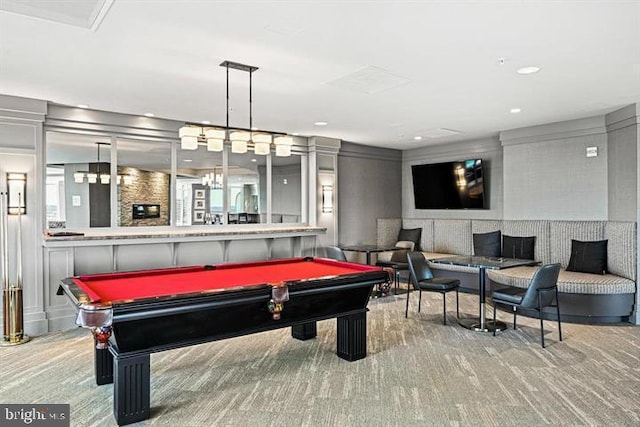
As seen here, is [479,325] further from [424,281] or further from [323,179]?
[323,179]

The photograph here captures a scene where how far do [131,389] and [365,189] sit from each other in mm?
6420

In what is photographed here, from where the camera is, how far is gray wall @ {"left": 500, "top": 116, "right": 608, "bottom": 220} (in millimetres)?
6270

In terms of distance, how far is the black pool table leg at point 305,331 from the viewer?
4844 mm

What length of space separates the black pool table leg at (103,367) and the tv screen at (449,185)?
661 cm

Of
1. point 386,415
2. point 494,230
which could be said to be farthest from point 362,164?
point 386,415

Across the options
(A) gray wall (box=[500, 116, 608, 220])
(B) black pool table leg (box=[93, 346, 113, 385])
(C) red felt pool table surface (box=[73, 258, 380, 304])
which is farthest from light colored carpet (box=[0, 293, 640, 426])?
(A) gray wall (box=[500, 116, 608, 220])

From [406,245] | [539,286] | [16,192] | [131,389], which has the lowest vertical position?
[131,389]

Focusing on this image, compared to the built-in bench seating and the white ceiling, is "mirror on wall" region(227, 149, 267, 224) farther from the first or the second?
the built-in bench seating

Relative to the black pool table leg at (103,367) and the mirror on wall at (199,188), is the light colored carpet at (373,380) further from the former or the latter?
the mirror on wall at (199,188)

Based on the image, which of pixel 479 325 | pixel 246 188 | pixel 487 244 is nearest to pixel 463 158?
pixel 487 244

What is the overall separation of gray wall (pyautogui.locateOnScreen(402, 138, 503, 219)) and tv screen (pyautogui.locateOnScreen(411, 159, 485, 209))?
0.62 ft

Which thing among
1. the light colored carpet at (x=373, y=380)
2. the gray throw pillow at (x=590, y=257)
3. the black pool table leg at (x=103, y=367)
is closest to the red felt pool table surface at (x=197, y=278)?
the black pool table leg at (x=103, y=367)

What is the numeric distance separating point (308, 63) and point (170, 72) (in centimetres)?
133

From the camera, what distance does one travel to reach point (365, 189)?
8.78 m
